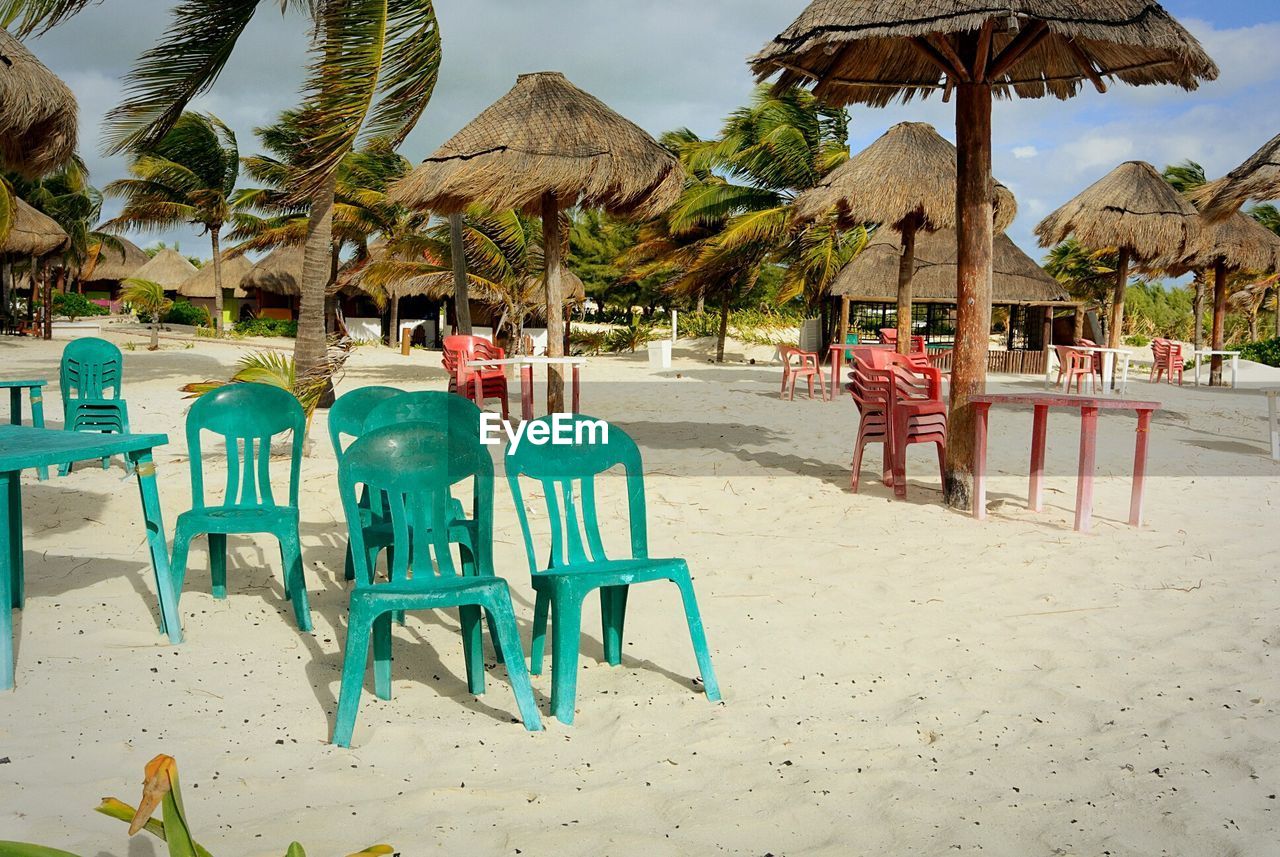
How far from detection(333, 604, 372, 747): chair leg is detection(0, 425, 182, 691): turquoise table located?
103 cm

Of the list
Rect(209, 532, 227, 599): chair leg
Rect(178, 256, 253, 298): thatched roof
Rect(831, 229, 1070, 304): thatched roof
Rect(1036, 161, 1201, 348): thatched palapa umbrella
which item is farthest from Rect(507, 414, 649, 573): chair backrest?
Rect(178, 256, 253, 298): thatched roof

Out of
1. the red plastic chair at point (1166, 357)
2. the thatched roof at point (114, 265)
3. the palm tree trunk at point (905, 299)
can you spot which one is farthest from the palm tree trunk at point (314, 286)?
the thatched roof at point (114, 265)

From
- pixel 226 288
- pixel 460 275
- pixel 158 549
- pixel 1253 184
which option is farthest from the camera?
pixel 226 288

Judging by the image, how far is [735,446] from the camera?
8523mm

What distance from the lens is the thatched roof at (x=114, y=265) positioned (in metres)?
36.8

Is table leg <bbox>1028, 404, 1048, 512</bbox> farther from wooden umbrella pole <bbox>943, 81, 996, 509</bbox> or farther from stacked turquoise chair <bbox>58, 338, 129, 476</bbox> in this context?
stacked turquoise chair <bbox>58, 338, 129, 476</bbox>

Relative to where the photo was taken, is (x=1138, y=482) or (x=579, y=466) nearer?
(x=579, y=466)

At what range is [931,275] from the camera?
20.5m

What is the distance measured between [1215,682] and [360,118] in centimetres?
718

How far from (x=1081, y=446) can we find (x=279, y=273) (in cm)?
2810

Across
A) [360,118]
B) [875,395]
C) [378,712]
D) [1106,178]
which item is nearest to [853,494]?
[875,395]

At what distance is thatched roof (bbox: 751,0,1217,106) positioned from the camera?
18.0 feet

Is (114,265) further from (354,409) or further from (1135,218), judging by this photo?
(354,409)

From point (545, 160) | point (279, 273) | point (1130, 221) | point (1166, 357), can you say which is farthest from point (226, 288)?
point (545, 160)
